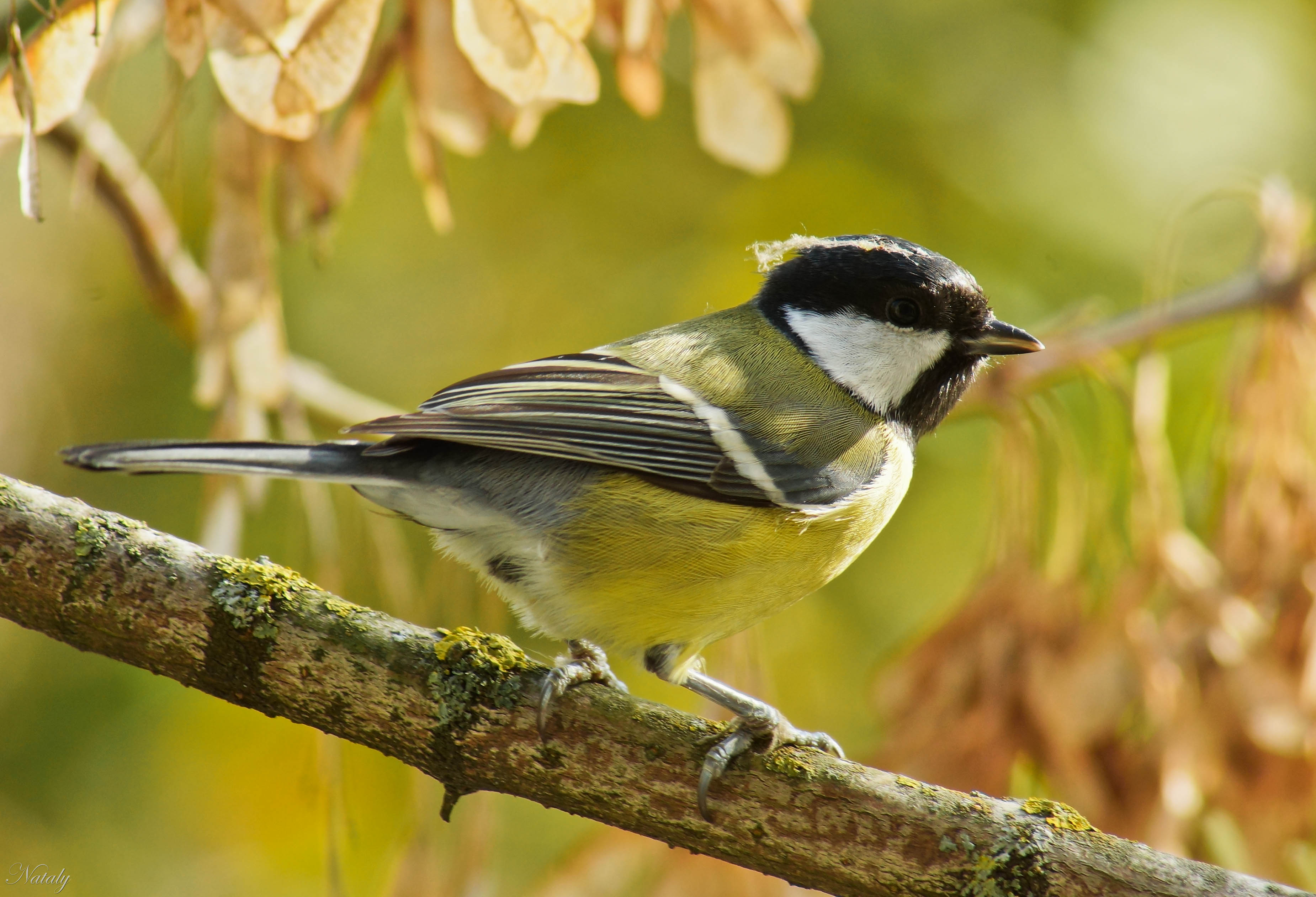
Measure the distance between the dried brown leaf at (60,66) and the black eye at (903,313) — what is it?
1459 mm

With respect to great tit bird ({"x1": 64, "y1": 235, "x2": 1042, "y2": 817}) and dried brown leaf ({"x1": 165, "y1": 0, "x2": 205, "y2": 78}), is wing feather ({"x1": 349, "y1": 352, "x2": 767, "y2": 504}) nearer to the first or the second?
great tit bird ({"x1": 64, "y1": 235, "x2": 1042, "y2": 817})

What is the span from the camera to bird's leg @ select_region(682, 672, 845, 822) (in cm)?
149

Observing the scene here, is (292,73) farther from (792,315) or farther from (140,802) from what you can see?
(140,802)

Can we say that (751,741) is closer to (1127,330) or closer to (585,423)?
(585,423)

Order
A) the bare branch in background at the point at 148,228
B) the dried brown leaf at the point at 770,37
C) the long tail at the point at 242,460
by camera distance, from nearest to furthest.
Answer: the long tail at the point at 242,460, the dried brown leaf at the point at 770,37, the bare branch in background at the point at 148,228

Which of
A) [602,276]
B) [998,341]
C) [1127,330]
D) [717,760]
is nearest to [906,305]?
[998,341]

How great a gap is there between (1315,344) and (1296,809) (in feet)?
2.85

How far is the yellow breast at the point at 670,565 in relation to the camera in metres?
1.87

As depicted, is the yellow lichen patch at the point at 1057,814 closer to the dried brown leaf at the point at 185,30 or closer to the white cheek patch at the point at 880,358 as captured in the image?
the white cheek patch at the point at 880,358

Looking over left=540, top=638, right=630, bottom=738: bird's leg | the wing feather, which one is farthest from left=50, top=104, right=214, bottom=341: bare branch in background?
left=540, top=638, right=630, bottom=738: bird's leg

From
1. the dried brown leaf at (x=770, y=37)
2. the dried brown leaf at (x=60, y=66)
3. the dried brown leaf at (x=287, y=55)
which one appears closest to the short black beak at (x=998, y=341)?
the dried brown leaf at (x=770, y=37)

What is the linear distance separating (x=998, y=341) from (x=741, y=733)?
3.43ft

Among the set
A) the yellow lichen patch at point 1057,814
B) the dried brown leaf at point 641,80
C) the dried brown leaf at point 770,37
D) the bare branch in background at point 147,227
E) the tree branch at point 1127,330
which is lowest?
the yellow lichen patch at point 1057,814

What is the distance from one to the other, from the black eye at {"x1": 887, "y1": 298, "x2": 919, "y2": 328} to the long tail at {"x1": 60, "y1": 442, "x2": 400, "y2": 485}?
102 cm
